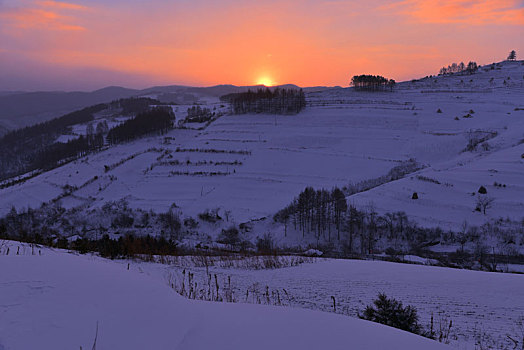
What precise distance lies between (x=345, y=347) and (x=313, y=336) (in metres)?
0.48

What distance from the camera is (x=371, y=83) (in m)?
111

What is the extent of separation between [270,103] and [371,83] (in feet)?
150

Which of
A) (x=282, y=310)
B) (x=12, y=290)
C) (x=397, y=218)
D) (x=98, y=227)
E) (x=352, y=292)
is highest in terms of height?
(x=12, y=290)

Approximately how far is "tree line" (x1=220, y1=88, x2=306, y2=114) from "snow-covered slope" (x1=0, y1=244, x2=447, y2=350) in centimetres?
8364

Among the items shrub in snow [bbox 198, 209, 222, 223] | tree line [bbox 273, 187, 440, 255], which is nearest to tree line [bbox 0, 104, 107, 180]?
shrub in snow [bbox 198, 209, 222, 223]

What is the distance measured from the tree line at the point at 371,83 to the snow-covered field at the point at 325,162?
22.0 meters

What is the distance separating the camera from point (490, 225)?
25.4 meters

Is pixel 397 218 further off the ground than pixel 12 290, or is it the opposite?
pixel 12 290

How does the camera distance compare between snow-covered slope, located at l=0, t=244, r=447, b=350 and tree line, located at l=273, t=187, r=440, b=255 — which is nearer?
snow-covered slope, located at l=0, t=244, r=447, b=350

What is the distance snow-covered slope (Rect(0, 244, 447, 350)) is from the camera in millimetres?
3506

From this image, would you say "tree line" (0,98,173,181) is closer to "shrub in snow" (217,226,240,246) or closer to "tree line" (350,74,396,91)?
"shrub in snow" (217,226,240,246)

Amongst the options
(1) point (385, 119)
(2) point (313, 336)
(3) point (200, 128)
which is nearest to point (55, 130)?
(3) point (200, 128)

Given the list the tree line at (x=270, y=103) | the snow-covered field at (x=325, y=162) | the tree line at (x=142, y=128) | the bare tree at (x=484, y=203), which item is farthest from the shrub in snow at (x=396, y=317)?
the tree line at (x=142, y=128)

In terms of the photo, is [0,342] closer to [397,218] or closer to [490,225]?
[397,218]
